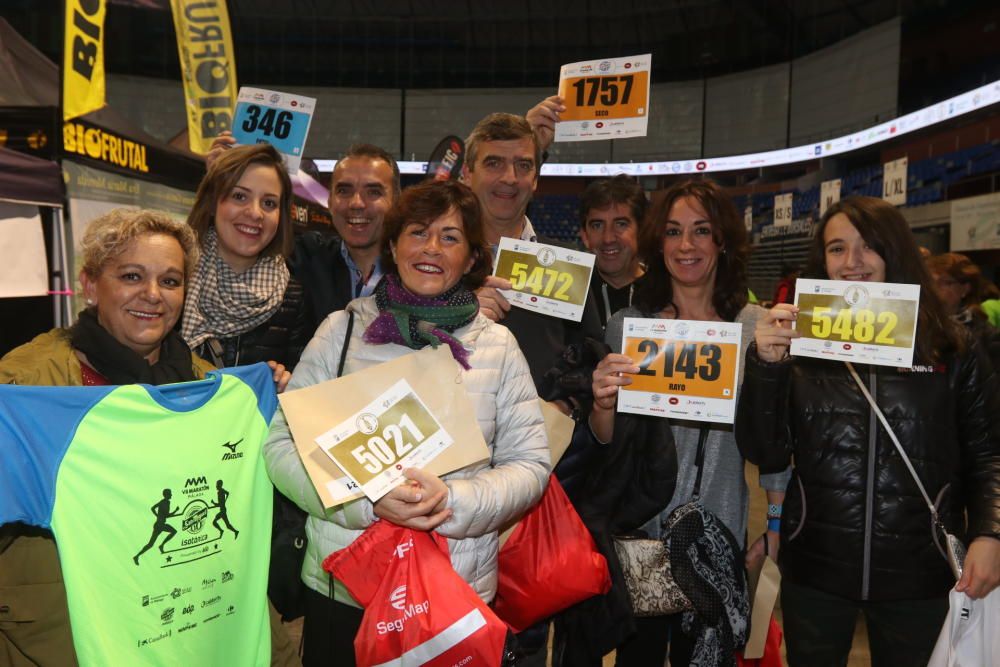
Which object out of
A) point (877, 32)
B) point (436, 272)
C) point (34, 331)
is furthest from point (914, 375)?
point (877, 32)

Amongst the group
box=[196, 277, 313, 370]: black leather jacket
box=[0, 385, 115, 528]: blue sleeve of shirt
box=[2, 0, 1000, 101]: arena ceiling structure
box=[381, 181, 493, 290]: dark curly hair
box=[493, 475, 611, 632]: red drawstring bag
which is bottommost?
box=[493, 475, 611, 632]: red drawstring bag

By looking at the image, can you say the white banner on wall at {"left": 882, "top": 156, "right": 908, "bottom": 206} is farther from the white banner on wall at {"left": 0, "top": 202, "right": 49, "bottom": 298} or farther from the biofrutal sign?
the white banner on wall at {"left": 0, "top": 202, "right": 49, "bottom": 298}

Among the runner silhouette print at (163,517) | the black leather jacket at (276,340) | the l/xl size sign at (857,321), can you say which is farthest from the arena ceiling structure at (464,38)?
the runner silhouette print at (163,517)

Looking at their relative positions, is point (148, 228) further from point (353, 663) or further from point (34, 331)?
point (34, 331)

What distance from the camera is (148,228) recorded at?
1972 mm

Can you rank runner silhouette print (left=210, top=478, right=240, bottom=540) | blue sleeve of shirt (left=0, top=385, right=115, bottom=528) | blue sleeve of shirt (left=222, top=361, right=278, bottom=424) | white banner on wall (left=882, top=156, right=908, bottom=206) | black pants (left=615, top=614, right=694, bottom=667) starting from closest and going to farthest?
blue sleeve of shirt (left=0, top=385, right=115, bottom=528) < runner silhouette print (left=210, top=478, right=240, bottom=540) < blue sleeve of shirt (left=222, top=361, right=278, bottom=424) < black pants (left=615, top=614, right=694, bottom=667) < white banner on wall (left=882, top=156, right=908, bottom=206)

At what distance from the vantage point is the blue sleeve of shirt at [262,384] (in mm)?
2012

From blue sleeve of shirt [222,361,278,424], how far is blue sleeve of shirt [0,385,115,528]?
44 cm

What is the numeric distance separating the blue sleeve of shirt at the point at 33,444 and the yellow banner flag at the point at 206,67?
3.31 meters

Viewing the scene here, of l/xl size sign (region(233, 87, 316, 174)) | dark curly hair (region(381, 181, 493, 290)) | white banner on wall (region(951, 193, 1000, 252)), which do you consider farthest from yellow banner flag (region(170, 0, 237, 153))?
white banner on wall (region(951, 193, 1000, 252))

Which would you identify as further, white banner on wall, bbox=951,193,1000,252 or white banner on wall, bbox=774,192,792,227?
white banner on wall, bbox=951,193,1000,252

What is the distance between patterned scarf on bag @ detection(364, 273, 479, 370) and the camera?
1.91 meters

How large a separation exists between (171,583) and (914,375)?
2161 millimetres

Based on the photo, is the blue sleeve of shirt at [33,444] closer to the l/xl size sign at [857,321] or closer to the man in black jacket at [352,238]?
the man in black jacket at [352,238]
